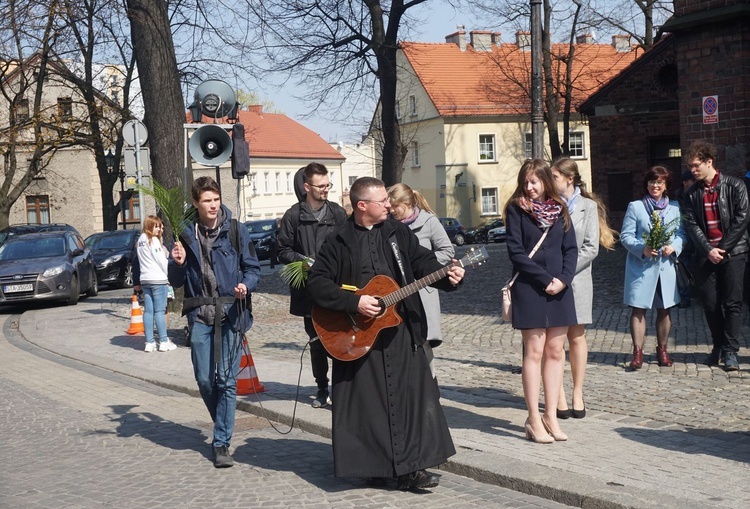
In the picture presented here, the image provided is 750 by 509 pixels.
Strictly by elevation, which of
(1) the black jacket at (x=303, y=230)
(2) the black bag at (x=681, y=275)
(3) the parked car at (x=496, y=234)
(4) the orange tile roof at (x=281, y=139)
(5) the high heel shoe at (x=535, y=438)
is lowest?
(3) the parked car at (x=496, y=234)

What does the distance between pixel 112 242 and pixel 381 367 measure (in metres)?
23.6

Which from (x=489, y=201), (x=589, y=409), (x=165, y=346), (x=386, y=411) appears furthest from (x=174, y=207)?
(x=489, y=201)

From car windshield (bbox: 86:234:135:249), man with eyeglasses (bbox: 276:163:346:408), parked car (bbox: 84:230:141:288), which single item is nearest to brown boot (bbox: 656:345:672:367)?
man with eyeglasses (bbox: 276:163:346:408)

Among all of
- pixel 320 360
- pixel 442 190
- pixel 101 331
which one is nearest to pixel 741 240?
pixel 320 360

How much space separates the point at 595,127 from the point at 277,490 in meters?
22.5

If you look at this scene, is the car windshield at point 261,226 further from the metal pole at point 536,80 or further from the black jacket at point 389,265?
the black jacket at point 389,265

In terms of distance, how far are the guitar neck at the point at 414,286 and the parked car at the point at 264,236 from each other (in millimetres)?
31916

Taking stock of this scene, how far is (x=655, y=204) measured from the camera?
9.36 m

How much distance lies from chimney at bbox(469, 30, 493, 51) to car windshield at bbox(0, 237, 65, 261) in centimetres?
4867

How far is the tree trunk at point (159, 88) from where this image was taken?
1714 centimetres

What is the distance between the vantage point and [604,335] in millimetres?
12047

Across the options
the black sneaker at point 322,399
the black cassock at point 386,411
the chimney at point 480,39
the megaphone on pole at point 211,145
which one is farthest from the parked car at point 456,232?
the black cassock at point 386,411

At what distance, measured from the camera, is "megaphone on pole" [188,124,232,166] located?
1315cm

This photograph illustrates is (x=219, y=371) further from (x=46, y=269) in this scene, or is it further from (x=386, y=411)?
(x=46, y=269)
